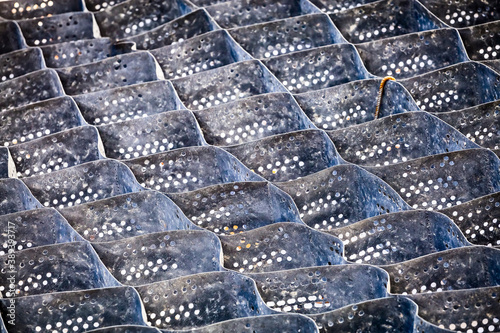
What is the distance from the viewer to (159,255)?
9.95 feet

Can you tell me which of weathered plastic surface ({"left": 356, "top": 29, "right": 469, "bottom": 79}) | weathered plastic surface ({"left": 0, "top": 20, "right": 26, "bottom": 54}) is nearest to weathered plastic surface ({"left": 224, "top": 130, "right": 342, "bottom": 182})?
weathered plastic surface ({"left": 356, "top": 29, "right": 469, "bottom": 79})

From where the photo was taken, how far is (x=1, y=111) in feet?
12.6

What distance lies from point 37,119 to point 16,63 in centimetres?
51

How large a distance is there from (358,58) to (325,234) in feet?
4.06

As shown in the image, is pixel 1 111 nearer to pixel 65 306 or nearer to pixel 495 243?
pixel 65 306

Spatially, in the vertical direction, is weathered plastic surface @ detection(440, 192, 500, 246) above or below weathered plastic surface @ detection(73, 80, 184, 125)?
below

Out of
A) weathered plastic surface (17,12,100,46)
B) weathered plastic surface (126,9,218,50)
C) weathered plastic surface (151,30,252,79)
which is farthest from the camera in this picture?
weathered plastic surface (17,12,100,46)

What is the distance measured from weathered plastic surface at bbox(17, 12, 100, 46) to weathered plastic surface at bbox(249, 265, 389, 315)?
215 centimetres

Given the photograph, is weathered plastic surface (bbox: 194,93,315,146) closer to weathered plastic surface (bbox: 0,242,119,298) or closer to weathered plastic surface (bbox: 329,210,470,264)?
weathered plastic surface (bbox: 329,210,470,264)

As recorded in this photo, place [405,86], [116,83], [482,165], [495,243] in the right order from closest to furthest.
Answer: [495,243]
[482,165]
[405,86]
[116,83]

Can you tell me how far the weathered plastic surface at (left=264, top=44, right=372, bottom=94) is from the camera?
3.90m

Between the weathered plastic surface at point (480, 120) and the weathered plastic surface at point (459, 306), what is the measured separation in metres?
0.96

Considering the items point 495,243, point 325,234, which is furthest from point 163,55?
point 495,243

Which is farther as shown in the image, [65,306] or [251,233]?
[251,233]
